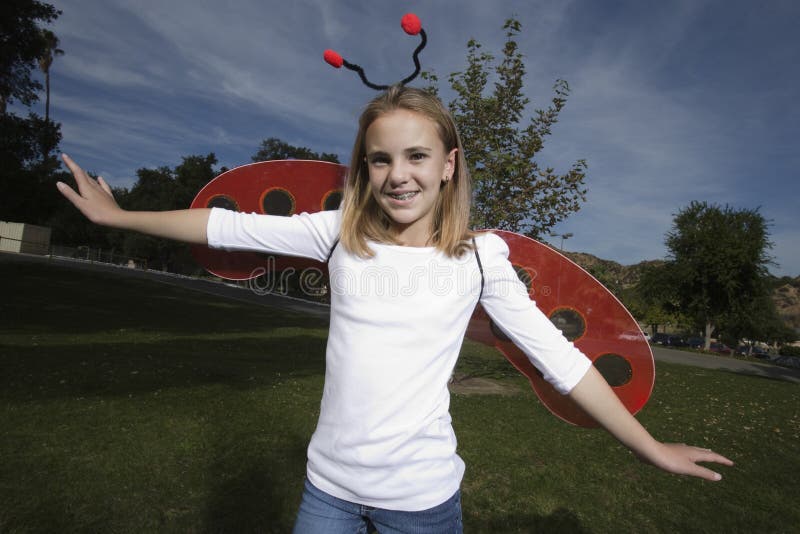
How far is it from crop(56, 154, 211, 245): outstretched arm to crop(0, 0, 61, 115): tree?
661 inches

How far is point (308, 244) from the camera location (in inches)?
74.2

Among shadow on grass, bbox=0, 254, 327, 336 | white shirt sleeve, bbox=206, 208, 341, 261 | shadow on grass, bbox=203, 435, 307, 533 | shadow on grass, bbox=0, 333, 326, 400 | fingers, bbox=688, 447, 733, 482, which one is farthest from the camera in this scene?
shadow on grass, bbox=0, 254, 327, 336

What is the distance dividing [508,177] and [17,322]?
12.5 metres

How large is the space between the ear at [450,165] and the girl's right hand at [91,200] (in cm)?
114

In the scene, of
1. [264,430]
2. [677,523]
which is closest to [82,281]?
[264,430]

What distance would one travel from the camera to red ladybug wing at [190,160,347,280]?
98.0 inches

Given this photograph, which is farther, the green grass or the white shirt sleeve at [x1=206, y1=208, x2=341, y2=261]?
the green grass

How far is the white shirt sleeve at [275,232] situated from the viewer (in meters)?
1.75

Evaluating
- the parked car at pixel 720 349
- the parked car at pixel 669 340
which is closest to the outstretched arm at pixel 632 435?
the parked car at pixel 720 349

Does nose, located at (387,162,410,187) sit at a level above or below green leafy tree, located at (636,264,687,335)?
below

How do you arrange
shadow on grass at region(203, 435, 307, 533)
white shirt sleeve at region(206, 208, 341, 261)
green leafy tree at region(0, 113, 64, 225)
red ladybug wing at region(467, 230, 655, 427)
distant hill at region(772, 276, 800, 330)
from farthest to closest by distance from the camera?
1. distant hill at region(772, 276, 800, 330)
2. green leafy tree at region(0, 113, 64, 225)
3. shadow on grass at region(203, 435, 307, 533)
4. red ladybug wing at region(467, 230, 655, 427)
5. white shirt sleeve at region(206, 208, 341, 261)

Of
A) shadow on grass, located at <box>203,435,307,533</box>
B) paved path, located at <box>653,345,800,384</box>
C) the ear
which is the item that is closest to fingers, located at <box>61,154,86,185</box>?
the ear

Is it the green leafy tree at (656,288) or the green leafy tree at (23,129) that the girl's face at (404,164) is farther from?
the green leafy tree at (656,288)

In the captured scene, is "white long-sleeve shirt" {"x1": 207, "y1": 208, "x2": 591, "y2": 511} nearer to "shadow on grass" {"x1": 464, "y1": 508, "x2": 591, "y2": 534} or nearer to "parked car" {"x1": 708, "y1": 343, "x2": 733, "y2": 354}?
"shadow on grass" {"x1": 464, "y1": 508, "x2": 591, "y2": 534}
